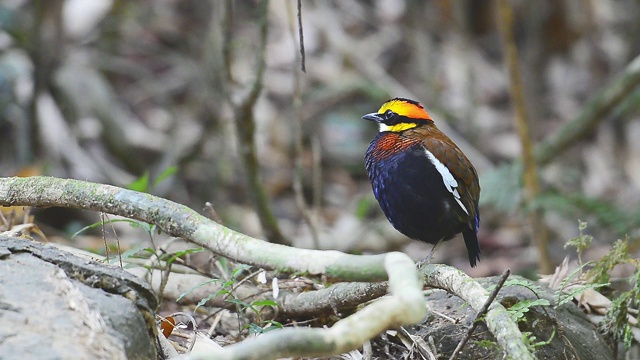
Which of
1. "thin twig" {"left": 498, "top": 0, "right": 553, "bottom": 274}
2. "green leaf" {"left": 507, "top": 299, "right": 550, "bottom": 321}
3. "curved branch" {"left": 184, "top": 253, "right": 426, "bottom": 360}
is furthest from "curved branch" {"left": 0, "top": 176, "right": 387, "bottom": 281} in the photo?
"thin twig" {"left": 498, "top": 0, "right": 553, "bottom": 274}

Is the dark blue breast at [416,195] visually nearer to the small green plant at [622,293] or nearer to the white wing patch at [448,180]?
the white wing patch at [448,180]

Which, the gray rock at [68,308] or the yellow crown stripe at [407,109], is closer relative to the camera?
the gray rock at [68,308]

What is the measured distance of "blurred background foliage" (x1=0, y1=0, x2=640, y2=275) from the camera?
7.54m

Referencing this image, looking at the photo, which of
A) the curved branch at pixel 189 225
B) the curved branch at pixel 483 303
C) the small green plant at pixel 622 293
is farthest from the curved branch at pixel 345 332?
the small green plant at pixel 622 293

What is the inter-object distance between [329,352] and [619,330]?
1890mm

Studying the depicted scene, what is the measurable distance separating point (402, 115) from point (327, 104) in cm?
596

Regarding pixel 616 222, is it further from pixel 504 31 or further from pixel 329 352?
pixel 329 352

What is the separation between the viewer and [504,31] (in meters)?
6.05

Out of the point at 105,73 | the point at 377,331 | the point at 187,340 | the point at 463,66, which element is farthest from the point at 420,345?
the point at 105,73

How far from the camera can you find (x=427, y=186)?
3922mm

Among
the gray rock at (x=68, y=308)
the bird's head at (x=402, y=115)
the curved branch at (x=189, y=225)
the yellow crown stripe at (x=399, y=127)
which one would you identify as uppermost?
the bird's head at (x=402, y=115)

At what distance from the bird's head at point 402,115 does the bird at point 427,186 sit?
20cm

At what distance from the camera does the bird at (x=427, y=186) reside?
392 centimetres

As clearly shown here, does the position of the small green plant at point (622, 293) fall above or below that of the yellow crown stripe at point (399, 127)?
below
